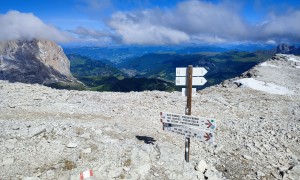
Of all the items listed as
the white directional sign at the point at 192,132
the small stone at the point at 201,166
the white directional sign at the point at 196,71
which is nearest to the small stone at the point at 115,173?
the white directional sign at the point at 192,132

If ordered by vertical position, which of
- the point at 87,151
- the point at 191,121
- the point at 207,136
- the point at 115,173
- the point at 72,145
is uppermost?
the point at 191,121

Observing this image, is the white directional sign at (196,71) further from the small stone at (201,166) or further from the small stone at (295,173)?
the small stone at (295,173)

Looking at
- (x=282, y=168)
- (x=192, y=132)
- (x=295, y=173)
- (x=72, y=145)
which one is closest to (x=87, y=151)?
(x=72, y=145)

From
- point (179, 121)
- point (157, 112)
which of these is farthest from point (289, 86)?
point (179, 121)

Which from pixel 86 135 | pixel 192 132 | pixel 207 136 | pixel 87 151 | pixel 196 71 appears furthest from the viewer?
pixel 86 135

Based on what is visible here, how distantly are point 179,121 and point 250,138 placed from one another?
6972 millimetres

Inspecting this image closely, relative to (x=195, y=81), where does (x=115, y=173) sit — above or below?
below

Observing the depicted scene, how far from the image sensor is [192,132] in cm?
1348

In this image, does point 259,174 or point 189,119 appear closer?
point 189,119

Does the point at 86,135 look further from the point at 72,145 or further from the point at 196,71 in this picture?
→ the point at 196,71

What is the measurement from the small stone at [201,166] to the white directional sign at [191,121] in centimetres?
255

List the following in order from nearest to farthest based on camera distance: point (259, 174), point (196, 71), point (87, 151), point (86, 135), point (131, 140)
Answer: point (196, 71) → point (87, 151) → point (259, 174) → point (86, 135) → point (131, 140)

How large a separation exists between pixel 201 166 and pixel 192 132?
2373 millimetres

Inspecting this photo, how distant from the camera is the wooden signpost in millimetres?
13180
